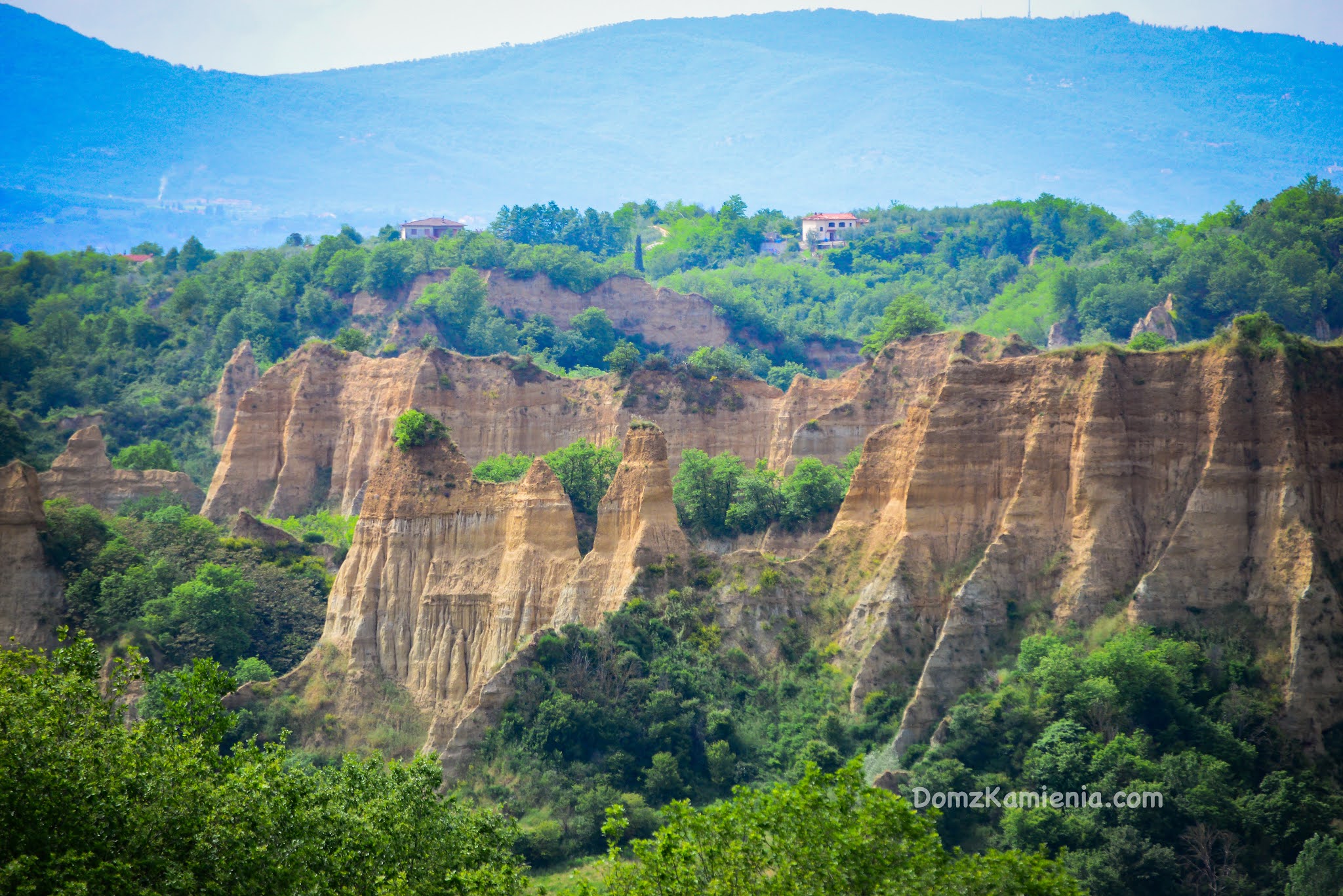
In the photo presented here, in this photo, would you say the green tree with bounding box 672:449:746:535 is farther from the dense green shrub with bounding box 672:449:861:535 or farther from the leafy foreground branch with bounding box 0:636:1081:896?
the leafy foreground branch with bounding box 0:636:1081:896

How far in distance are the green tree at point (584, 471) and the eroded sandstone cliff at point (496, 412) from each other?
5.68m

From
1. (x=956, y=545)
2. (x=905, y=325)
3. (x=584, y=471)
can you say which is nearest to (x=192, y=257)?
(x=905, y=325)

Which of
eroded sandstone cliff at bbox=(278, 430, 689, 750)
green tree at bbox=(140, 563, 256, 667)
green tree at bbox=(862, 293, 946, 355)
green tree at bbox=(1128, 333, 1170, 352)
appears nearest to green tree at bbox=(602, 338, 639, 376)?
green tree at bbox=(862, 293, 946, 355)

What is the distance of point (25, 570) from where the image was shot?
54.0 meters

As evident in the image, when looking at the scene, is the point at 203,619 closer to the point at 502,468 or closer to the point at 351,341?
the point at 502,468

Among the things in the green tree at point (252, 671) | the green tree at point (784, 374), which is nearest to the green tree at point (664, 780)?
the green tree at point (252, 671)

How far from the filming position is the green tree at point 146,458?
7562 centimetres

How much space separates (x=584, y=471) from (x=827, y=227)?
81.2 metres

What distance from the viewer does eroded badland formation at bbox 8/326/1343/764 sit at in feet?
139

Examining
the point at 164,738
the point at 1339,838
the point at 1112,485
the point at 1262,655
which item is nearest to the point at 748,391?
the point at 1112,485

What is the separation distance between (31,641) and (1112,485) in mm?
33171

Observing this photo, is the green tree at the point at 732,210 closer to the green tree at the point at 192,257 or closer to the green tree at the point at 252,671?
the green tree at the point at 192,257

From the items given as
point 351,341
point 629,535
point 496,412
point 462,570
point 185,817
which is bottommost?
point 185,817

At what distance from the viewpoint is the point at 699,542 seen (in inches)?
2312
